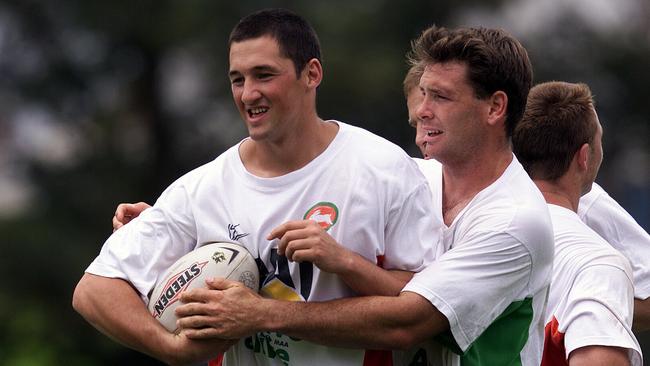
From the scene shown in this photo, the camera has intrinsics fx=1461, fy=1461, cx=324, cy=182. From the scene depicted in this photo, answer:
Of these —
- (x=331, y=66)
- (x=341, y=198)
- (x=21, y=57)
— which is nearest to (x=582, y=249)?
(x=341, y=198)

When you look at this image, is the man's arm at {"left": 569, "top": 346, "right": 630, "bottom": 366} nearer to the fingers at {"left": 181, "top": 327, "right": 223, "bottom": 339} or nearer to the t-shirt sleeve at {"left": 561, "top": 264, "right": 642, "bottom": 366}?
the t-shirt sleeve at {"left": 561, "top": 264, "right": 642, "bottom": 366}

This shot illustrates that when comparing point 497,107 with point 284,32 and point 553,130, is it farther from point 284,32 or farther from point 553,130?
point 284,32

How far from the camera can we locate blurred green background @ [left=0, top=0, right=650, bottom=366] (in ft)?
60.4

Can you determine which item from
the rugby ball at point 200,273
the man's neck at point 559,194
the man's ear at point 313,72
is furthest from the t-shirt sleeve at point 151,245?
the man's neck at point 559,194

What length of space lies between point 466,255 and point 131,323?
141 cm

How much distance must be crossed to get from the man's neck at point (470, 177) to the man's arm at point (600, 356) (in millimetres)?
864

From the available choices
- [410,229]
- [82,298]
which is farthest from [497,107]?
[82,298]

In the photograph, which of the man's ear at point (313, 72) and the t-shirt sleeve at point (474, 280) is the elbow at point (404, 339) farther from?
the man's ear at point (313, 72)

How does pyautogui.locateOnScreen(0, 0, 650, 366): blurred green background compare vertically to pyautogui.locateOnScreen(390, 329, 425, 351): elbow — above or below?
above

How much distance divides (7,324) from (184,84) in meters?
4.01

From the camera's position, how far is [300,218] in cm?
603

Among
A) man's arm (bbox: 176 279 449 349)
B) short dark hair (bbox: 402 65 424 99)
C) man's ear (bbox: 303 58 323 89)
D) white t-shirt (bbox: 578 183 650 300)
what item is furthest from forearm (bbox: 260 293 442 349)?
white t-shirt (bbox: 578 183 650 300)

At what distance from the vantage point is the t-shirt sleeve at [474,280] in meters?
5.96

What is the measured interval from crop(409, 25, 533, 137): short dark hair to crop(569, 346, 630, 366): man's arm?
3.40 ft
